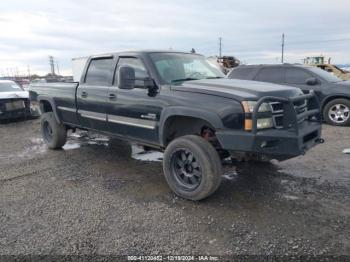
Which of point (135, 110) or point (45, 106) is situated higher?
point (135, 110)

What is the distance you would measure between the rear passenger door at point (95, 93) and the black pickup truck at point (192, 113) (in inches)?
0.7

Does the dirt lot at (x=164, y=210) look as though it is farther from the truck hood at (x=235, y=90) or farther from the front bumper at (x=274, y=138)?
the truck hood at (x=235, y=90)

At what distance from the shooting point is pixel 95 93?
17.6 feet

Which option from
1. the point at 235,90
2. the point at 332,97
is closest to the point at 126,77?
the point at 235,90

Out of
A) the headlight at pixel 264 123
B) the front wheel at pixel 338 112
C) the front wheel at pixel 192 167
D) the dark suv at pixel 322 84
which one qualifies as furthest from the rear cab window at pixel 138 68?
the front wheel at pixel 338 112

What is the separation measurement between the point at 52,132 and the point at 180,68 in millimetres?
3534

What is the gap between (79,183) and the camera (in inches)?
191

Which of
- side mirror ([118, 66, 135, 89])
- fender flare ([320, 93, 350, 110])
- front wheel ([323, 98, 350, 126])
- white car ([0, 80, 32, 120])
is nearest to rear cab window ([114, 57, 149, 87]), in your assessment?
side mirror ([118, 66, 135, 89])

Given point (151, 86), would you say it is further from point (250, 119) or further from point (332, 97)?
point (332, 97)

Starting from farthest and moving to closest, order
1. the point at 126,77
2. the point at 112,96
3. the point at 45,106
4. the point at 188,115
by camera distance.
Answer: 1. the point at 45,106
2. the point at 112,96
3. the point at 126,77
4. the point at 188,115

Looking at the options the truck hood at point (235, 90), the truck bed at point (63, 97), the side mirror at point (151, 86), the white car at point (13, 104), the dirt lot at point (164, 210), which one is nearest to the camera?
the dirt lot at point (164, 210)

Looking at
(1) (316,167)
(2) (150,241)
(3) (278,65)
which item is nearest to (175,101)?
(2) (150,241)

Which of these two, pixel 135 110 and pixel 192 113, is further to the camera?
pixel 135 110

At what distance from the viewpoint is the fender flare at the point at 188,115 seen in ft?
12.1
